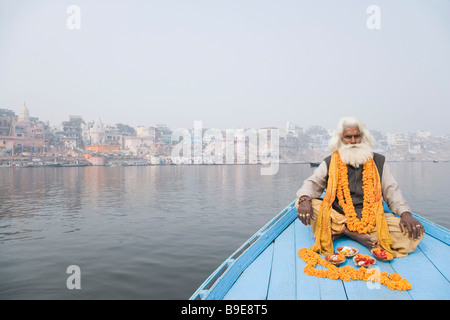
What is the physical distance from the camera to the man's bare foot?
3886 millimetres

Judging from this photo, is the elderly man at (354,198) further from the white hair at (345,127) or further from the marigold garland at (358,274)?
the marigold garland at (358,274)

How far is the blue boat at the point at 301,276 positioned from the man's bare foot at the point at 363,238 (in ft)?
0.24

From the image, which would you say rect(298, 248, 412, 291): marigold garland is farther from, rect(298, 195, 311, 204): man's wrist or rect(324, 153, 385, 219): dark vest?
rect(324, 153, 385, 219): dark vest

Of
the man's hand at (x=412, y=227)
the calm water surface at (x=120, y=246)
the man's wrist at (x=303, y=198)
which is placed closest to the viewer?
the man's hand at (x=412, y=227)

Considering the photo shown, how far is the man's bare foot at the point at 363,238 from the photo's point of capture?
12.7ft

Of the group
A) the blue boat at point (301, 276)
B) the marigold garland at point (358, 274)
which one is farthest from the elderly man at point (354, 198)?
the marigold garland at point (358, 274)

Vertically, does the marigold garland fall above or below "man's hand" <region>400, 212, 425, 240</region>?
below

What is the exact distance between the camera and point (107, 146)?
113 meters

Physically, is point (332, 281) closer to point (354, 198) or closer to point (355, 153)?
point (354, 198)

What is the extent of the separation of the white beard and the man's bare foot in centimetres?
83

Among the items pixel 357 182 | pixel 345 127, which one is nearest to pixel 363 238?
pixel 357 182

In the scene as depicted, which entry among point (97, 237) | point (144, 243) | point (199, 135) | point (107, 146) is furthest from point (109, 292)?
point (199, 135)

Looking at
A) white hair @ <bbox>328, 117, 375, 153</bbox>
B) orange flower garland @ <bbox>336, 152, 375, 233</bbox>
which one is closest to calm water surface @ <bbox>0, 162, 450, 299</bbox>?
orange flower garland @ <bbox>336, 152, 375, 233</bbox>
